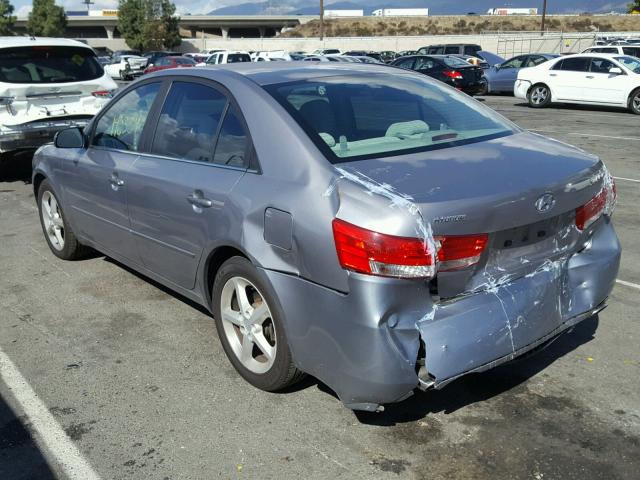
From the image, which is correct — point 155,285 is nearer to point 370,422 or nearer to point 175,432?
point 175,432

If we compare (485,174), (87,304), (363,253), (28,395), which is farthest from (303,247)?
(87,304)

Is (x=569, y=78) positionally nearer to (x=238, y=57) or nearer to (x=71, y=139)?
(x=238, y=57)

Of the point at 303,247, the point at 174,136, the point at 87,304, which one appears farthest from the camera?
the point at 87,304

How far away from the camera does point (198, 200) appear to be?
3695 mm

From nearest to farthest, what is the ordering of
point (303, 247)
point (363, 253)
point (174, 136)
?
point (363, 253) < point (303, 247) < point (174, 136)

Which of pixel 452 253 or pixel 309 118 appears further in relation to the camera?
pixel 309 118

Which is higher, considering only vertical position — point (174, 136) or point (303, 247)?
point (174, 136)

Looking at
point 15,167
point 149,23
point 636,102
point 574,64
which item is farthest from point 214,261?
point 149,23

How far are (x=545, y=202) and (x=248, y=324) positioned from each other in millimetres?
1635

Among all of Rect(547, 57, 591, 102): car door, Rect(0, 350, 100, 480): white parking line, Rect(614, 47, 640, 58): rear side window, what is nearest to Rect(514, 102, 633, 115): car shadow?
Rect(547, 57, 591, 102): car door

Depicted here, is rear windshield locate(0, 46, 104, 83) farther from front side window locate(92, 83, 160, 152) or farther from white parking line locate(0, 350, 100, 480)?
white parking line locate(0, 350, 100, 480)

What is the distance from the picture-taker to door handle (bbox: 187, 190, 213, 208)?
3628 mm

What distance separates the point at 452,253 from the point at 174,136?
2.11 meters

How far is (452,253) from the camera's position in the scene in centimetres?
285
